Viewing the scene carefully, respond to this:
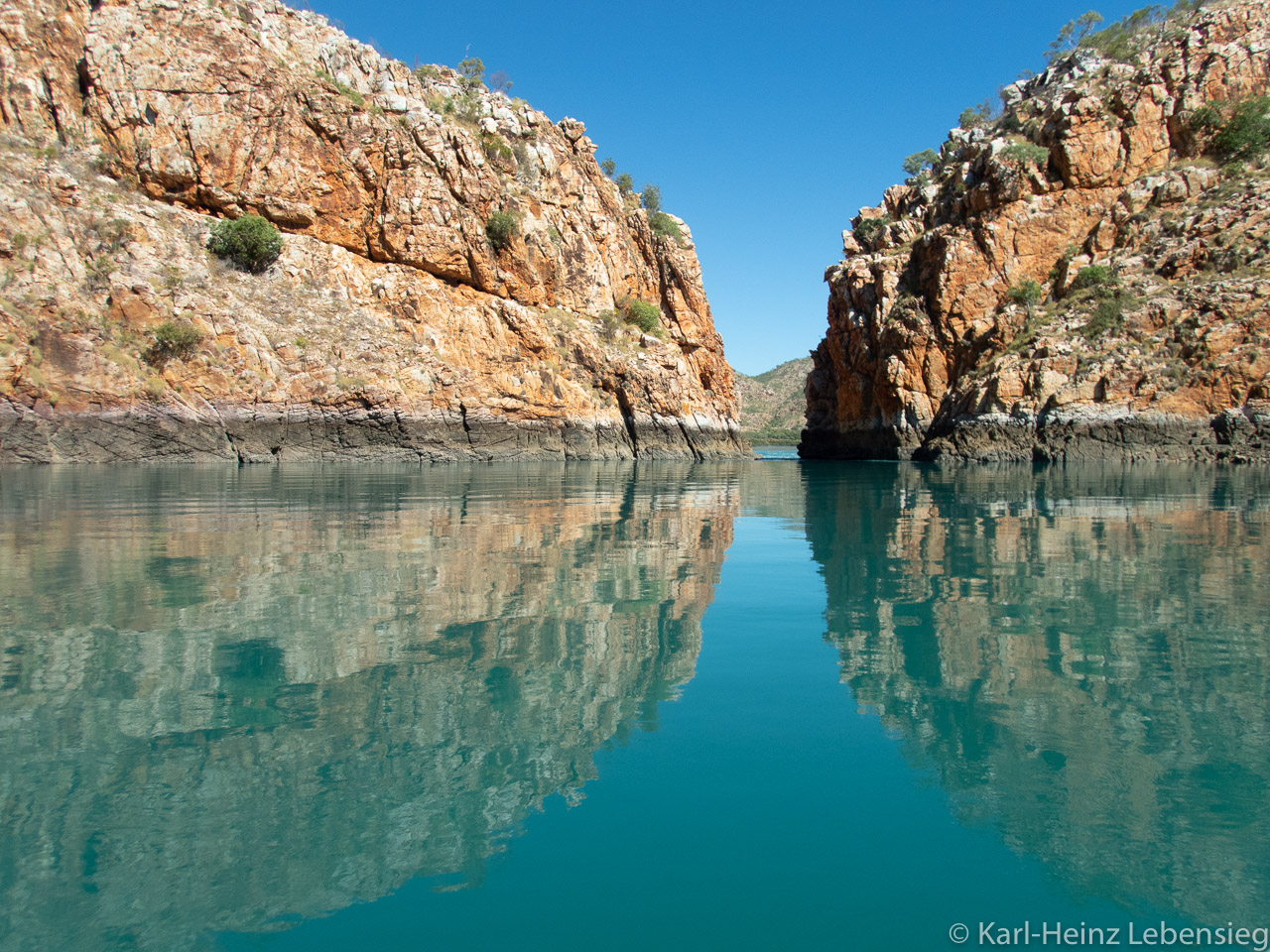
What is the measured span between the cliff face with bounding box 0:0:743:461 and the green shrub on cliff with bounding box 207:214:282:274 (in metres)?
0.69

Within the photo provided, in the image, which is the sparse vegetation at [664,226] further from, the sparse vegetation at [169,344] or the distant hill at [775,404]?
the distant hill at [775,404]

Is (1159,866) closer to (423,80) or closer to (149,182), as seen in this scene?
(149,182)

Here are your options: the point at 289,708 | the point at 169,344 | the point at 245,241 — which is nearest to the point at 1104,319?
the point at 289,708

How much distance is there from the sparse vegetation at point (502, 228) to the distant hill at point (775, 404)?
88387mm

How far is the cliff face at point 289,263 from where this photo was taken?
28719 mm

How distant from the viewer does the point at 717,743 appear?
3.63 meters

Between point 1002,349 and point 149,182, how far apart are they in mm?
44664

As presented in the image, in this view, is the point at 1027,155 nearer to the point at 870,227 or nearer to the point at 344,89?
the point at 870,227

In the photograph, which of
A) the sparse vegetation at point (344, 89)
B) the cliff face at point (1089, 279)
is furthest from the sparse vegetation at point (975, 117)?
the sparse vegetation at point (344, 89)

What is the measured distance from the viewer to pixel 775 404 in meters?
157

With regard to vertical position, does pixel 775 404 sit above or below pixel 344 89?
below

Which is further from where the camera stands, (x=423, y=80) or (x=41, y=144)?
(x=423, y=80)

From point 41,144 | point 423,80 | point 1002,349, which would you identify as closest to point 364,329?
point 41,144

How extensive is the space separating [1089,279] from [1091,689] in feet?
138
